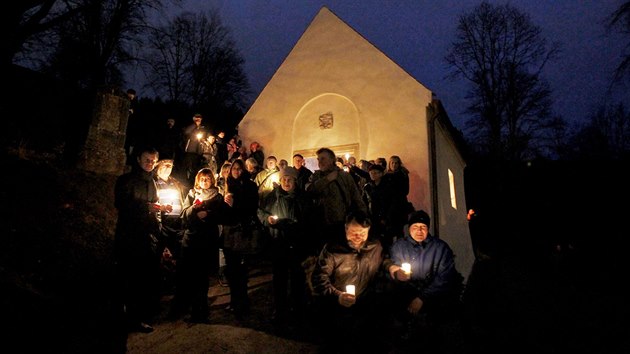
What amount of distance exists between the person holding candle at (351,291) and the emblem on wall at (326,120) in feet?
22.3

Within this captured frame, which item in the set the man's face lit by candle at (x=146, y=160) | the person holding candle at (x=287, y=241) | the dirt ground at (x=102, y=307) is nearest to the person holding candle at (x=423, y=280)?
the dirt ground at (x=102, y=307)

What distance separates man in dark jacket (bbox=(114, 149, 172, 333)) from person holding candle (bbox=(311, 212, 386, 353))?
7.07 ft

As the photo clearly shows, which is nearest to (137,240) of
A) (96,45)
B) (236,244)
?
(236,244)

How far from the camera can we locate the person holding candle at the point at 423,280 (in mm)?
3760

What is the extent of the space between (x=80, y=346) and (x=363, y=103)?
8.14 metres

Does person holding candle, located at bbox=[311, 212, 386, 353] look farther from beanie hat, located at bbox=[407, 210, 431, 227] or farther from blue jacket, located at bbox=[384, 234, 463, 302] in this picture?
beanie hat, located at bbox=[407, 210, 431, 227]

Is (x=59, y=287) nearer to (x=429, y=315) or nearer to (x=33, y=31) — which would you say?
(x=429, y=315)

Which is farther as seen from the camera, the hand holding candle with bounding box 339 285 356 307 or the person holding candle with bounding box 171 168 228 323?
the person holding candle with bounding box 171 168 228 323

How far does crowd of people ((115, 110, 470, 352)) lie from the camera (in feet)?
11.9

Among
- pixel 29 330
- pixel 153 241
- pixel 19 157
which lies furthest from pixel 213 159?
pixel 29 330

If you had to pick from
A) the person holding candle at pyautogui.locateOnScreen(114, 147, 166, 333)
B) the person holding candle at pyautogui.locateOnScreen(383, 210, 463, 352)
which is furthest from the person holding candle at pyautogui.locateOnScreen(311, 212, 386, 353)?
the person holding candle at pyautogui.locateOnScreen(114, 147, 166, 333)

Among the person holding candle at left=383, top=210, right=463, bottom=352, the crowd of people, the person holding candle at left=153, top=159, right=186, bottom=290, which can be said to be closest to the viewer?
the crowd of people

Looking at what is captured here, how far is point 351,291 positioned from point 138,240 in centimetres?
266

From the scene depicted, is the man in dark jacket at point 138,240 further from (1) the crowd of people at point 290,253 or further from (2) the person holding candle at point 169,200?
(2) the person holding candle at point 169,200
